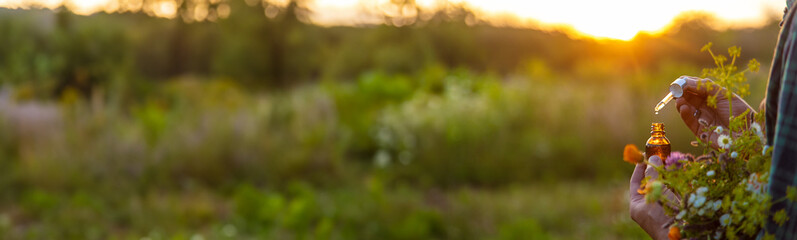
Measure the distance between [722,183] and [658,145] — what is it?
0.46 feet

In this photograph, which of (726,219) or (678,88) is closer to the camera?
(726,219)

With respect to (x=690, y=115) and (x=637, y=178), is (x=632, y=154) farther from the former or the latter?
(x=690, y=115)

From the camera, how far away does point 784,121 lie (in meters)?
0.83

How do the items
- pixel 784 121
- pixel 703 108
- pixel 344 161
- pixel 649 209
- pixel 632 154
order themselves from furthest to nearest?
pixel 344 161 < pixel 703 108 < pixel 649 209 < pixel 632 154 < pixel 784 121

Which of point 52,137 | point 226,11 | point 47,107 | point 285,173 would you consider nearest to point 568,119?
point 285,173

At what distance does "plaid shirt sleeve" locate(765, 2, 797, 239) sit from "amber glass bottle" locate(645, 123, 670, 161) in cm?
22

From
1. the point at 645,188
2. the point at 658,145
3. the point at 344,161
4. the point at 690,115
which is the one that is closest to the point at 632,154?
the point at 645,188

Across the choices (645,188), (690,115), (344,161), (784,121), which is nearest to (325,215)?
(344,161)

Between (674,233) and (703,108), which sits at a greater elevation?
(703,108)

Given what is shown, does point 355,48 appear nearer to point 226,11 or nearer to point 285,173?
point 226,11

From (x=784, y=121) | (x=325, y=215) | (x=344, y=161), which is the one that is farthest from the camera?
(x=344, y=161)

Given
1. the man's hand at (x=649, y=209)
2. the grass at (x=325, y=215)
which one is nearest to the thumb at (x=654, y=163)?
the man's hand at (x=649, y=209)

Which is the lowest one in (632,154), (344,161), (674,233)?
(344,161)

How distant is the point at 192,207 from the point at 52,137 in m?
2.08
